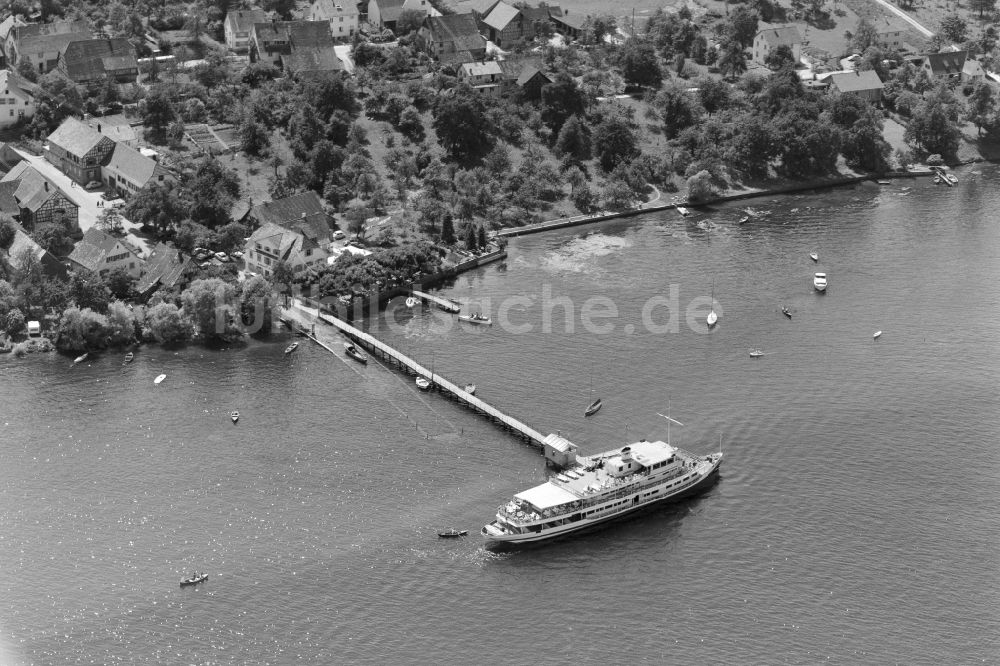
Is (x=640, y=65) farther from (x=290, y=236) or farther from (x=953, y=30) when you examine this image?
(x=290, y=236)

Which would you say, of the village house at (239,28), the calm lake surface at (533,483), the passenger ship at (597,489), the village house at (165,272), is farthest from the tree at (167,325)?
the village house at (239,28)

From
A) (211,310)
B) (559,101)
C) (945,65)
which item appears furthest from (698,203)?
(211,310)

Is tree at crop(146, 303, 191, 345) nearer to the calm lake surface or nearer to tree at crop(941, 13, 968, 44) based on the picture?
the calm lake surface

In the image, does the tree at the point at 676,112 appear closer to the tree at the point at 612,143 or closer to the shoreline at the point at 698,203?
the tree at the point at 612,143

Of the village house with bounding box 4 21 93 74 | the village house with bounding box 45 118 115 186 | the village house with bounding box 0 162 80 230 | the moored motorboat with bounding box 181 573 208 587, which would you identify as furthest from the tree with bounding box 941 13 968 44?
the moored motorboat with bounding box 181 573 208 587

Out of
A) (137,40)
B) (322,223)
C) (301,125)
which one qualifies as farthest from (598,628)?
(137,40)

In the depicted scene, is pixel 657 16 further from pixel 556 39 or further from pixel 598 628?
pixel 598 628

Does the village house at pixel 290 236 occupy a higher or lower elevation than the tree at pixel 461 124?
lower
